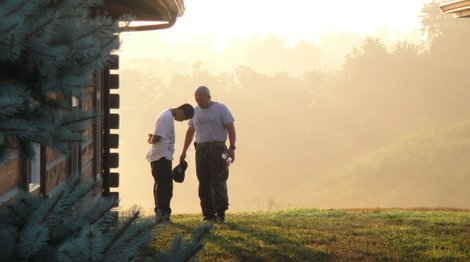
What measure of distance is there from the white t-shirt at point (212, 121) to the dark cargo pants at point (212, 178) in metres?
0.17

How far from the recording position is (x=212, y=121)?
11.3 m

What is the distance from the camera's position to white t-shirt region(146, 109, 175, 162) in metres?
11.3

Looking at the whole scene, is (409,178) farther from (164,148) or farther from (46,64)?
(46,64)

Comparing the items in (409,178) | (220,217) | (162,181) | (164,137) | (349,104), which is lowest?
(409,178)

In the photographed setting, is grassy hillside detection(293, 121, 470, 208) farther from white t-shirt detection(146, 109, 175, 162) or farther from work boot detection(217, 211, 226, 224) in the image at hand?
white t-shirt detection(146, 109, 175, 162)

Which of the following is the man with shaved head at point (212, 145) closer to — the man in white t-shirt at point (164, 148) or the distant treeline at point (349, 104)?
the man in white t-shirt at point (164, 148)

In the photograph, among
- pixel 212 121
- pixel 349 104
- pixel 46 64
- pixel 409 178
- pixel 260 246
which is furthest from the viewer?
pixel 349 104

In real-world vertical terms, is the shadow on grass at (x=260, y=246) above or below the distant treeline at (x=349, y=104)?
below

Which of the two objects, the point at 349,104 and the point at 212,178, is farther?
the point at 349,104

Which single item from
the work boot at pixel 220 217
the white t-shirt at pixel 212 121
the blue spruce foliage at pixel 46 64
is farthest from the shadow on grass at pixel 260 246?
the blue spruce foliage at pixel 46 64

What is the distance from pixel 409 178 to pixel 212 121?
55502 mm

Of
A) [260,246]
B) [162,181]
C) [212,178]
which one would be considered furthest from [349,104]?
[260,246]

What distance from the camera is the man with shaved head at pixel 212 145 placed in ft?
37.1

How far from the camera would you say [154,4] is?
8.64m
